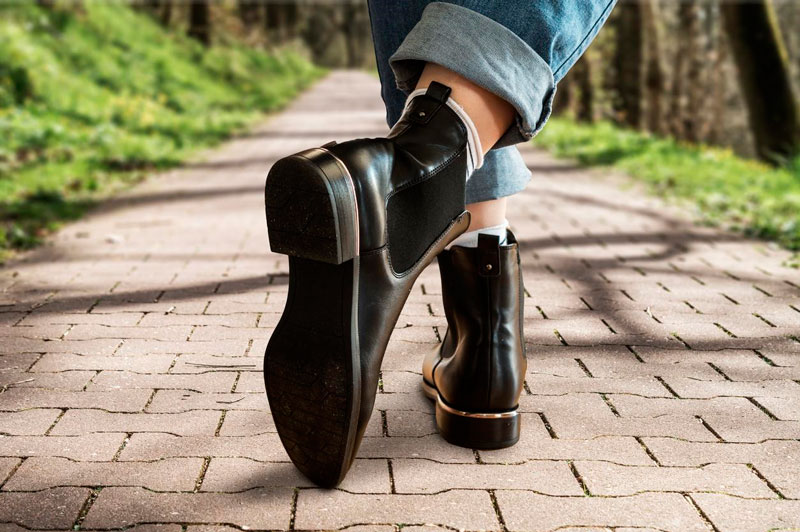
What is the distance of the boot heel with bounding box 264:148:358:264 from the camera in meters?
1.59

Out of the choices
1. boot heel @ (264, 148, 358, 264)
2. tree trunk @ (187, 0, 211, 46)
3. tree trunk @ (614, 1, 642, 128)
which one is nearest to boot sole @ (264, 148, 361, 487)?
boot heel @ (264, 148, 358, 264)

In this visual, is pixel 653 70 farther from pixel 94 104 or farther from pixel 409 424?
pixel 409 424

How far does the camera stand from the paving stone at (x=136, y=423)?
7.63 ft

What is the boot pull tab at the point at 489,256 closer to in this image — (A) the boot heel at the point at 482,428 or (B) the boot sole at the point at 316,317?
(A) the boot heel at the point at 482,428

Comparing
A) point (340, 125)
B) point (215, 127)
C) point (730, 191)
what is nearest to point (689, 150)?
A: point (730, 191)

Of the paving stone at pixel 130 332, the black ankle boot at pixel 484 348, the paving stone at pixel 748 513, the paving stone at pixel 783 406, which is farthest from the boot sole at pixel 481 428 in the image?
the paving stone at pixel 130 332

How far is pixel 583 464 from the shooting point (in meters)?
2.14

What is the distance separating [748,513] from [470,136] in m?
1.02

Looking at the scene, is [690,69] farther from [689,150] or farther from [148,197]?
[148,197]

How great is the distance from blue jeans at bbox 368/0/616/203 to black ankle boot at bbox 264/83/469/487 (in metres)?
0.09

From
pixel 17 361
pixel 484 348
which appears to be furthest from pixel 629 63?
pixel 484 348

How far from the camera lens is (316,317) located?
5.76 ft

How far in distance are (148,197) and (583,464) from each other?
5.28m

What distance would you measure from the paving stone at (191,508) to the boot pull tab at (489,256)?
70cm
